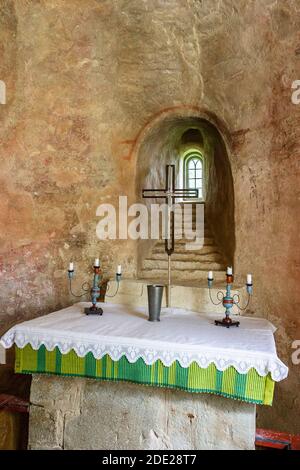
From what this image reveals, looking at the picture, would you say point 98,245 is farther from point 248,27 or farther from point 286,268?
point 248,27

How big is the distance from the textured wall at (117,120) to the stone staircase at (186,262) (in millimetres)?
365

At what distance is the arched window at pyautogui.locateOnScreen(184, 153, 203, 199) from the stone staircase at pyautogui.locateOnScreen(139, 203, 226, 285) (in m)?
4.84

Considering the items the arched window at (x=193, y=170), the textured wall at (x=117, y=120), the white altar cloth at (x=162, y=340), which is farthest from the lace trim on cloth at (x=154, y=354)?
the arched window at (x=193, y=170)

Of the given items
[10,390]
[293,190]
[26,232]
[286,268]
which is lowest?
[10,390]

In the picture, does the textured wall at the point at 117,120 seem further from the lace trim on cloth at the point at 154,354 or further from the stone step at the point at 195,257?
the lace trim on cloth at the point at 154,354

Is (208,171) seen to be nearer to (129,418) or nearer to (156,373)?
(156,373)

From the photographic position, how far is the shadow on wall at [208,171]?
5.55 metres

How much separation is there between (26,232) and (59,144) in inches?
51.4

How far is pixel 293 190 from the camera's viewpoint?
459 cm

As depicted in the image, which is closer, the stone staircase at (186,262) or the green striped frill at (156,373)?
the green striped frill at (156,373)

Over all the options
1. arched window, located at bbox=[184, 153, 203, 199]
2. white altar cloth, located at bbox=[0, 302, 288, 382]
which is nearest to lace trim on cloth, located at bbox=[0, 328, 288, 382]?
white altar cloth, located at bbox=[0, 302, 288, 382]

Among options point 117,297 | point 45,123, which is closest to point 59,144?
point 45,123
